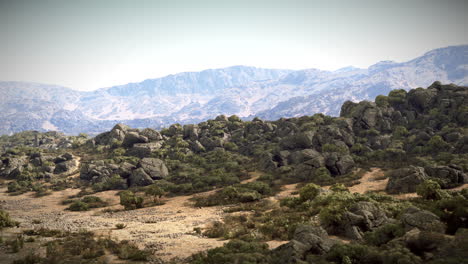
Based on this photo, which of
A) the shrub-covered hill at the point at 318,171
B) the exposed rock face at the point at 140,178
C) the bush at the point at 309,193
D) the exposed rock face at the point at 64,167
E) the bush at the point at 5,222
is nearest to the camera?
the shrub-covered hill at the point at 318,171

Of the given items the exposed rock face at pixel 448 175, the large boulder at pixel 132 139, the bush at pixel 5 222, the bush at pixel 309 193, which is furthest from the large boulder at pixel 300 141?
the bush at pixel 5 222

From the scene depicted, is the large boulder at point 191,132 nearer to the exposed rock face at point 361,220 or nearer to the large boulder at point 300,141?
the large boulder at point 300,141

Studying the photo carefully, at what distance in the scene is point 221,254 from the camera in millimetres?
14539

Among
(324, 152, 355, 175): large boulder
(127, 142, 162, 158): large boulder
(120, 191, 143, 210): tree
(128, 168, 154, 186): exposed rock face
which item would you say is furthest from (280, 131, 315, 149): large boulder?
(127, 142, 162, 158): large boulder

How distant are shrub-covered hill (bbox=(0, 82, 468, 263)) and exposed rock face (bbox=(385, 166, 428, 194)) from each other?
13 centimetres

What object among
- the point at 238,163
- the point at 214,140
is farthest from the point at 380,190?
the point at 214,140

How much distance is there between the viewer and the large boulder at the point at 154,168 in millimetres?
47625

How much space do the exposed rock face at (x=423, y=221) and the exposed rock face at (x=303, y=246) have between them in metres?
4.90

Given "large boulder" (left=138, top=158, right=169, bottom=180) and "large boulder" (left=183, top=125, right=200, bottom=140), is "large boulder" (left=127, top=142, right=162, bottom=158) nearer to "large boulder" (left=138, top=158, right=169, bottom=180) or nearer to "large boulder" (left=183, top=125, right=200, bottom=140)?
"large boulder" (left=183, top=125, right=200, bottom=140)

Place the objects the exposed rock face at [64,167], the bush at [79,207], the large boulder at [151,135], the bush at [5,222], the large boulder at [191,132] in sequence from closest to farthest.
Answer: the bush at [5,222]
the bush at [79,207]
the exposed rock face at [64,167]
the large boulder at [151,135]
the large boulder at [191,132]

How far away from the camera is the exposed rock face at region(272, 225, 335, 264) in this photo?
13.7 metres

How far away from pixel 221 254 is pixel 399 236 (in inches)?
393

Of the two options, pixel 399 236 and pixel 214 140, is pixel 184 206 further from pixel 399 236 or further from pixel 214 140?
pixel 214 140

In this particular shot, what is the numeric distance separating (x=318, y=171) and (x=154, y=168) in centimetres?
2760
